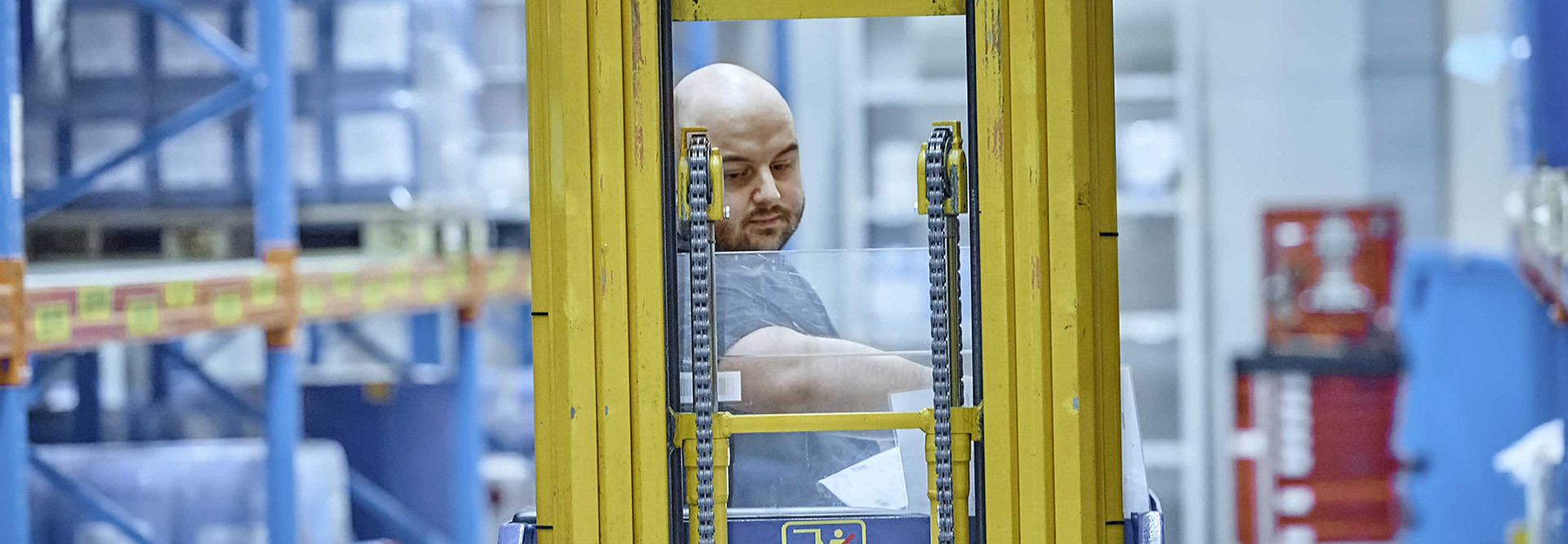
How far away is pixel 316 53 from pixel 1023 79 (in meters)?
5.33

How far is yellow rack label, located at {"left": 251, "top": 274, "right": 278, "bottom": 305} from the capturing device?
207 inches

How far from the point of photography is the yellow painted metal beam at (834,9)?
2072 millimetres

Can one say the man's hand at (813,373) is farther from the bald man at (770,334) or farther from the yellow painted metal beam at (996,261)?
the yellow painted metal beam at (996,261)

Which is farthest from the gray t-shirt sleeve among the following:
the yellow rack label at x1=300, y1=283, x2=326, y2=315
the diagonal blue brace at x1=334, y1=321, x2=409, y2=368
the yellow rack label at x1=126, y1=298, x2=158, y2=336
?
the diagonal blue brace at x1=334, y1=321, x2=409, y2=368

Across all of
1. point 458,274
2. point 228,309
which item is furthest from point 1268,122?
point 228,309

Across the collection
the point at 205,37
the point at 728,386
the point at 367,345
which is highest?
the point at 205,37

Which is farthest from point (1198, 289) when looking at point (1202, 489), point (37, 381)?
point (37, 381)

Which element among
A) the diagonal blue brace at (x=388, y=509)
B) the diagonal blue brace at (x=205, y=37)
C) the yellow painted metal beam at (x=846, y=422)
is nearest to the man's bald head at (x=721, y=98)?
the yellow painted metal beam at (x=846, y=422)

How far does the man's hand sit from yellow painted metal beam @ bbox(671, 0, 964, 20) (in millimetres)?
481

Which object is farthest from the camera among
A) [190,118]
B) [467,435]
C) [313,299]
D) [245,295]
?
[467,435]

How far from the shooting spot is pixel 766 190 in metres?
2.13

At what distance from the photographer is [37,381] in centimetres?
659

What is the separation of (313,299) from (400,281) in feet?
2.71

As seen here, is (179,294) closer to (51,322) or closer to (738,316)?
(51,322)
